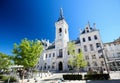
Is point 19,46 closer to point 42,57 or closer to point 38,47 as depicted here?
point 38,47

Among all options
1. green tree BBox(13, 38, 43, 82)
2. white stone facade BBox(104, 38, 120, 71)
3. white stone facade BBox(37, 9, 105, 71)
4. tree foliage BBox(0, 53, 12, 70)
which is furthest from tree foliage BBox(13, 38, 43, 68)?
white stone facade BBox(104, 38, 120, 71)

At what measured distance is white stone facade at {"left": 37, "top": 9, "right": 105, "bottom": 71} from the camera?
30727 millimetres

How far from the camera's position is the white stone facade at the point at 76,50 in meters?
30.7

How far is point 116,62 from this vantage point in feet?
92.6

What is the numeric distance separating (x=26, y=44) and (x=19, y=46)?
1.37 m

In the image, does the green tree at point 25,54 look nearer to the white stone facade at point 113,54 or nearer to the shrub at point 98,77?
the shrub at point 98,77

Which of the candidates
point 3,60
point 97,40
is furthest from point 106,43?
point 3,60

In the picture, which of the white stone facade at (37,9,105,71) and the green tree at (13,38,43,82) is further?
the white stone facade at (37,9,105,71)

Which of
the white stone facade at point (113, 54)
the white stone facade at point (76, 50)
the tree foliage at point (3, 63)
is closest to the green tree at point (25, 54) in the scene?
the tree foliage at point (3, 63)

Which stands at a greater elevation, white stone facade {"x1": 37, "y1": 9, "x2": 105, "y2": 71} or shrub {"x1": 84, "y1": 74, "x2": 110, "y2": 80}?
white stone facade {"x1": 37, "y1": 9, "x2": 105, "y2": 71}

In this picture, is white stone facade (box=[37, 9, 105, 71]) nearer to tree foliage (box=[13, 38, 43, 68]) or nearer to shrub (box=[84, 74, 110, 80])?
shrub (box=[84, 74, 110, 80])

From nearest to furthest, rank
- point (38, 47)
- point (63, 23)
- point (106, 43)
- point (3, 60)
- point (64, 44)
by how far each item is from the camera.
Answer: point (38, 47), point (3, 60), point (106, 43), point (64, 44), point (63, 23)

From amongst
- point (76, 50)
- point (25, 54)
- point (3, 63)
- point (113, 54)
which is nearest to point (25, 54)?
point (25, 54)

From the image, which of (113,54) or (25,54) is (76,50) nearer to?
(113,54)
